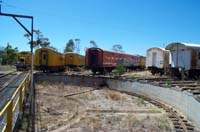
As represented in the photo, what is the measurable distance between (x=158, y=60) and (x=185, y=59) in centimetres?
690

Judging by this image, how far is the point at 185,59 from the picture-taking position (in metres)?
25.5

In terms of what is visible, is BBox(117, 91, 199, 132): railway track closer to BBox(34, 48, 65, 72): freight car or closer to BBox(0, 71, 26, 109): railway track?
BBox(0, 71, 26, 109): railway track

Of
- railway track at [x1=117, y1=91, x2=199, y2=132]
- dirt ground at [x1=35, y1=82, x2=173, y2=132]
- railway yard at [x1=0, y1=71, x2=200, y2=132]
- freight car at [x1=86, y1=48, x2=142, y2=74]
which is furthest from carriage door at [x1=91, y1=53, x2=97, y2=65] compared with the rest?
railway track at [x1=117, y1=91, x2=199, y2=132]

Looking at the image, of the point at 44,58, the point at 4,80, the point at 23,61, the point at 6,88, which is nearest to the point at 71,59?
the point at 23,61

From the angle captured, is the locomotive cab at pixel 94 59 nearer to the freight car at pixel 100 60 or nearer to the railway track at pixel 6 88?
the freight car at pixel 100 60

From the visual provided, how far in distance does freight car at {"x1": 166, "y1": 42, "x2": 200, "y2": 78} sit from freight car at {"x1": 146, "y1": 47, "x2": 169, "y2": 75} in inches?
104

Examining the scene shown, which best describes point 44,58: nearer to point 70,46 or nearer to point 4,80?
point 4,80

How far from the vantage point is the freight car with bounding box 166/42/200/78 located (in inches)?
989

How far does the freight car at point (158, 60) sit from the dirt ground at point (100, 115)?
43.2 feet

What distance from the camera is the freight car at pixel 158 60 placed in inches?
1228

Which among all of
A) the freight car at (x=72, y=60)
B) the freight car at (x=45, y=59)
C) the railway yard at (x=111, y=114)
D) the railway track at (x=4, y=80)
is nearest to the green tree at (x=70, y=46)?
the freight car at (x=72, y=60)

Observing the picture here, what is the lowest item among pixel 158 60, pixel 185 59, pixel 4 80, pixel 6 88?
pixel 6 88

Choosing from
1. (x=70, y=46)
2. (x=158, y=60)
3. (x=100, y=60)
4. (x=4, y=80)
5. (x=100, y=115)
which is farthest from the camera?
(x=70, y=46)

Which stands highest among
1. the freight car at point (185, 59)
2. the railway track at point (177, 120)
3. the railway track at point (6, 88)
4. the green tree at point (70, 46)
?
the green tree at point (70, 46)
